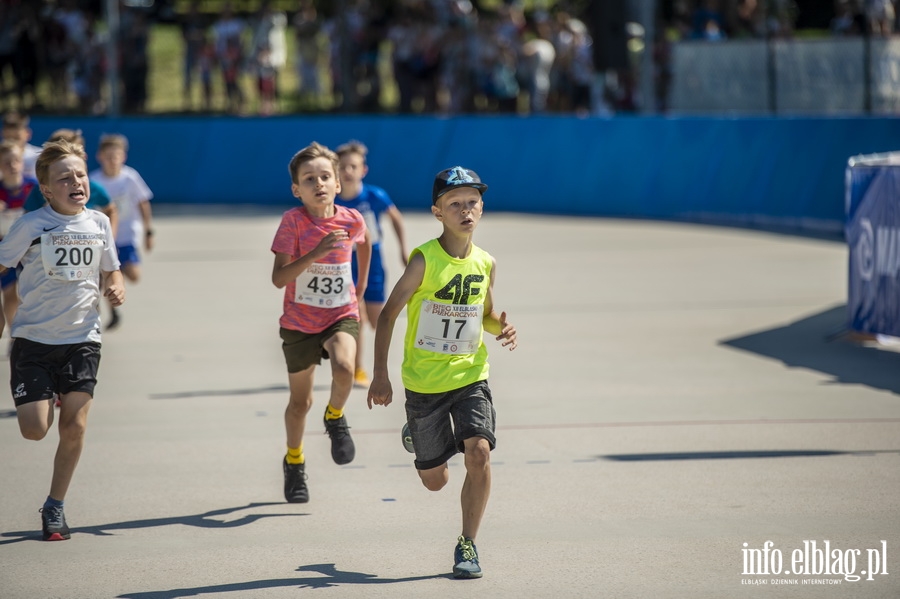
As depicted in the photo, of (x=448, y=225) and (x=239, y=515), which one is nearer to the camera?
(x=448, y=225)

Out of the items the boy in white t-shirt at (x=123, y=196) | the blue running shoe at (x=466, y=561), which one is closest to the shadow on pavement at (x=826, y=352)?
the blue running shoe at (x=466, y=561)

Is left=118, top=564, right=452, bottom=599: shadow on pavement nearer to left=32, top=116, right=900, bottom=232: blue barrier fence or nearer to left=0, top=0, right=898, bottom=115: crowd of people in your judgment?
left=32, top=116, right=900, bottom=232: blue barrier fence

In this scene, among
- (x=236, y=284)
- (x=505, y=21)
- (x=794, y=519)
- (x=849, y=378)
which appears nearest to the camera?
(x=794, y=519)

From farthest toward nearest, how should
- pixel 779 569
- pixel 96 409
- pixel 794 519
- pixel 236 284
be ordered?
pixel 236 284
pixel 96 409
pixel 794 519
pixel 779 569

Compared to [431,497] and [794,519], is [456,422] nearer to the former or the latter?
[431,497]

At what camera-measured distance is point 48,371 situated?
616 cm

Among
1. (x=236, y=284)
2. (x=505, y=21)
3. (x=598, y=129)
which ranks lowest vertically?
(x=236, y=284)

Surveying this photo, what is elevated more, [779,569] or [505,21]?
[505,21]

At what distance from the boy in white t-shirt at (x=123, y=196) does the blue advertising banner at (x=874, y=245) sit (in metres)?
6.11

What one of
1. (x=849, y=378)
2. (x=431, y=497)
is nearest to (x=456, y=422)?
(x=431, y=497)

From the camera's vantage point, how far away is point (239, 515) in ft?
21.5

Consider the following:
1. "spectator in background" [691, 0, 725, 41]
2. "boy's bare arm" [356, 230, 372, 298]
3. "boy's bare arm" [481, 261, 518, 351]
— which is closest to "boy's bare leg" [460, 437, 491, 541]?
"boy's bare arm" [481, 261, 518, 351]

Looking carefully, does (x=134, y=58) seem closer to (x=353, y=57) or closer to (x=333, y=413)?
(x=353, y=57)

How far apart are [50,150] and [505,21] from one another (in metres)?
19.1
